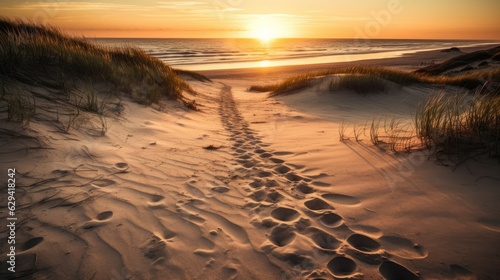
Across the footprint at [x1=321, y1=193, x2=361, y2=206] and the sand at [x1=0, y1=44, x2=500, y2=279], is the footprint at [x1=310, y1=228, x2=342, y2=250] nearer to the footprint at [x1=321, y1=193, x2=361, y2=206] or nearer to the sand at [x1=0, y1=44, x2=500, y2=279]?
the sand at [x1=0, y1=44, x2=500, y2=279]

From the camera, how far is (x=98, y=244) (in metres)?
1.82

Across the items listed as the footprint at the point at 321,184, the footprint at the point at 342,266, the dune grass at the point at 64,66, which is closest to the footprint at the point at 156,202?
the footprint at the point at 342,266

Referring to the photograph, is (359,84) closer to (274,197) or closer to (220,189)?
(274,197)

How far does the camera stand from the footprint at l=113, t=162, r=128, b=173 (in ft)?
9.64

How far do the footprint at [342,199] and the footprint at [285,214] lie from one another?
443 mm

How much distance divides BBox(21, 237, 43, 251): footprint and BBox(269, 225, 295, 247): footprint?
1.65 meters

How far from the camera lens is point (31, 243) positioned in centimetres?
173

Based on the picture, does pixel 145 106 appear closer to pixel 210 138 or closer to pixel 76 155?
pixel 210 138

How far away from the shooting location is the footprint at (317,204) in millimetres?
2447

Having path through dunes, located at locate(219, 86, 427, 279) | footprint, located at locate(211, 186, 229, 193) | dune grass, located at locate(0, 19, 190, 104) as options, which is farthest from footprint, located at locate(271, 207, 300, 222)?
dune grass, located at locate(0, 19, 190, 104)

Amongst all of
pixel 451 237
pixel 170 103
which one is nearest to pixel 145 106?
pixel 170 103

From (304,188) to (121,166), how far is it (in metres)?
2.15

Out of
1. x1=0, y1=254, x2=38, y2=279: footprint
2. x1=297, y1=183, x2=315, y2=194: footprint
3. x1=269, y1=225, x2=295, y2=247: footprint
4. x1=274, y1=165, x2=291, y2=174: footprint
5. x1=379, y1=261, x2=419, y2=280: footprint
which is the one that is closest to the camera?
x1=0, y1=254, x2=38, y2=279: footprint

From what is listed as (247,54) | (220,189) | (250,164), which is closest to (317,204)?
(220,189)
